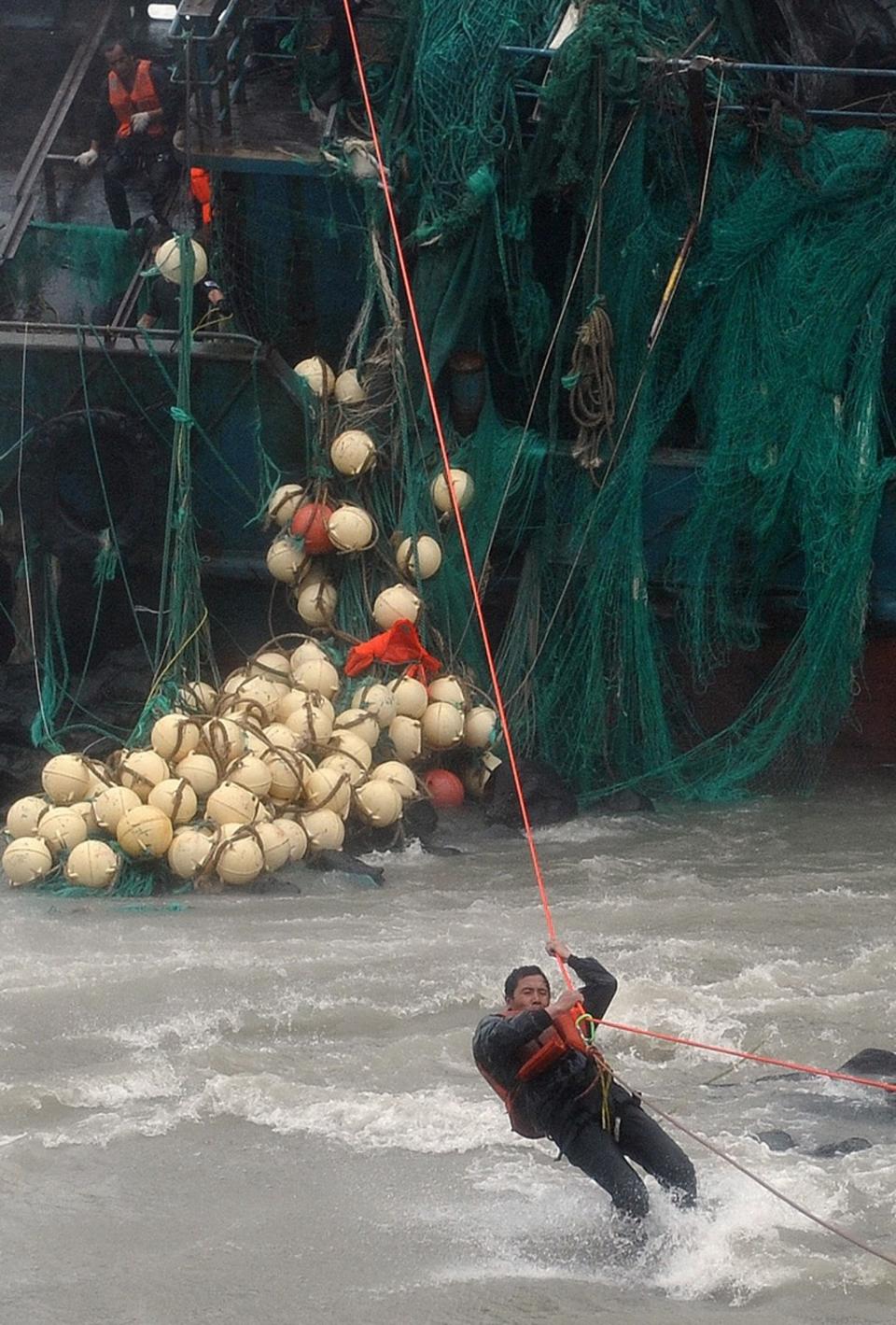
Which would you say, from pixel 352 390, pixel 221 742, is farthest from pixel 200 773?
pixel 352 390

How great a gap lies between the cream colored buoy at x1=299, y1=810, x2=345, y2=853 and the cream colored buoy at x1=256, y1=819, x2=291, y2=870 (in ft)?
0.56

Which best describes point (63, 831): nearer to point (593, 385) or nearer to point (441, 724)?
point (441, 724)

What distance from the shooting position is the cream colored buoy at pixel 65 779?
9922 millimetres

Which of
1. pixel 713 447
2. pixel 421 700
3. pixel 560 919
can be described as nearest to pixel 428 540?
pixel 421 700

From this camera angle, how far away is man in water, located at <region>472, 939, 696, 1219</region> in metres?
6.25

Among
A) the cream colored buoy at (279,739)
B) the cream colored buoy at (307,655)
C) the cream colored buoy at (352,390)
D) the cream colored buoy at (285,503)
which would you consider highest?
the cream colored buoy at (352,390)

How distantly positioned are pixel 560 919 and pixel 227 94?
16.3 feet

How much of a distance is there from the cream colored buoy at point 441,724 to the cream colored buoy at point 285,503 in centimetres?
133

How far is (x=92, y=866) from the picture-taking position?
961cm

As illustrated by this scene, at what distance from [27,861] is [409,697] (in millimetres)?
2181

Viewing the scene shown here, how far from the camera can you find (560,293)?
11242 millimetres

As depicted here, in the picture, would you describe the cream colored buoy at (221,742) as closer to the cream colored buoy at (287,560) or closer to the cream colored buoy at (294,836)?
the cream colored buoy at (294,836)

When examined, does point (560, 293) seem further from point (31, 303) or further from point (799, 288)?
point (31, 303)

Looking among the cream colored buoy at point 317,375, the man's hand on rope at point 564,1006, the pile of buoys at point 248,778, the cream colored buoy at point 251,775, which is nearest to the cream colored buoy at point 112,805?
the pile of buoys at point 248,778
